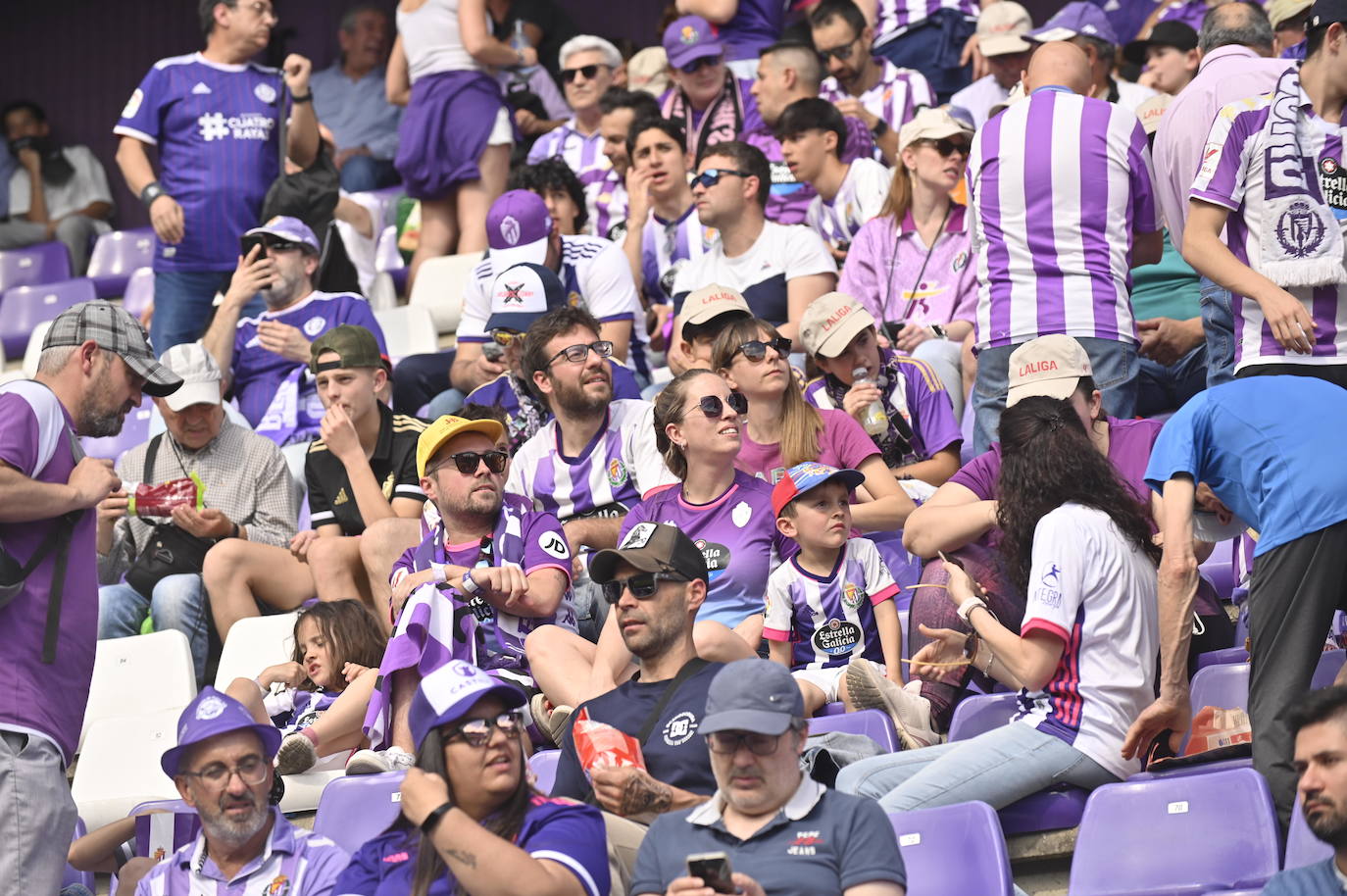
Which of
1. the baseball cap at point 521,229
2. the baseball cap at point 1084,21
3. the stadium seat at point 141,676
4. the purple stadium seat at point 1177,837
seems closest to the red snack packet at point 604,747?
the purple stadium seat at point 1177,837

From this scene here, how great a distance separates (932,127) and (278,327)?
2811 mm

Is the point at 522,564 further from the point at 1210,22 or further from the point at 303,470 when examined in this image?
the point at 1210,22

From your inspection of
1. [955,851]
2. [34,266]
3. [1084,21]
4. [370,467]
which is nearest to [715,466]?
[370,467]

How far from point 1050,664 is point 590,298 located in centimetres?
379

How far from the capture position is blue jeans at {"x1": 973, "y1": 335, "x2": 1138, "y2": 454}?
592 centimetres

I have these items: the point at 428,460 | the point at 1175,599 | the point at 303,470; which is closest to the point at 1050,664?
the point at 1175,599

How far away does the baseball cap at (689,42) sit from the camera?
937 cm

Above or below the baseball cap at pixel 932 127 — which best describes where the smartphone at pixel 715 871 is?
below

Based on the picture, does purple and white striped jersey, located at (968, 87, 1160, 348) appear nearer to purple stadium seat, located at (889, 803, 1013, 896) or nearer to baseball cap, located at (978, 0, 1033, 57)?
purple stadium seat, located at (889, 803, 1013, 896)

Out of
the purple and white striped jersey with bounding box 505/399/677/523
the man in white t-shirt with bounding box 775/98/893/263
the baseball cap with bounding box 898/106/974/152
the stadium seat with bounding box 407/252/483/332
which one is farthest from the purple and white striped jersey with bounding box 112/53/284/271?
the baseball cap with bounding box 898/106/974/152

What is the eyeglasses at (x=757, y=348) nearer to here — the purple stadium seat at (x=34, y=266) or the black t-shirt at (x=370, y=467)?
the black t-shirt at (x=370, y=467)

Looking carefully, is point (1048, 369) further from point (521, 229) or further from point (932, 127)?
point (521, 229)

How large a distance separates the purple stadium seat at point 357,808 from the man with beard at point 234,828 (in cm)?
49

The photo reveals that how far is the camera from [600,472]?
6.40 metres
